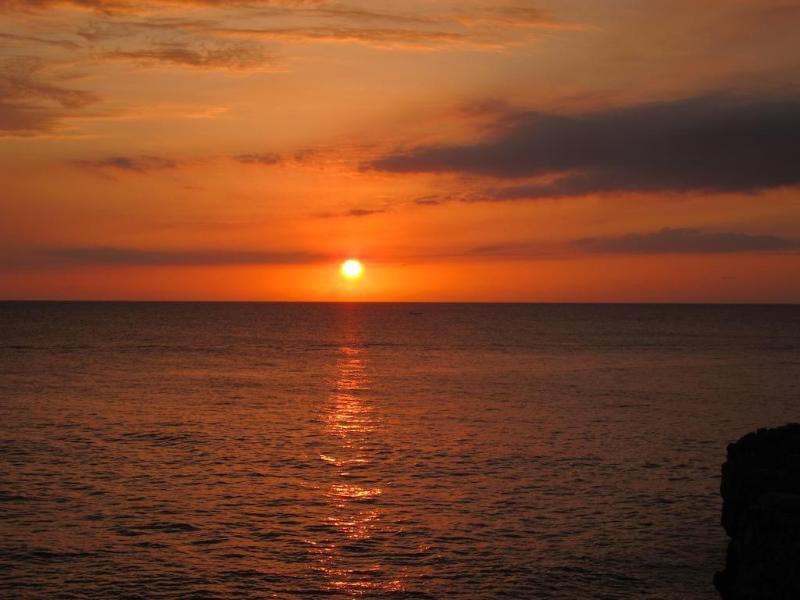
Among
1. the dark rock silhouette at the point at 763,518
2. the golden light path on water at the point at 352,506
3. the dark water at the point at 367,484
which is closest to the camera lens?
the dark rock silhouette at the point at 763,518

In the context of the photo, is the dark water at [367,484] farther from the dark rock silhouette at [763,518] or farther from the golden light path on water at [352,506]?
the dark rock silhouette at [763,518]

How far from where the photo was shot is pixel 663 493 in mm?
35375

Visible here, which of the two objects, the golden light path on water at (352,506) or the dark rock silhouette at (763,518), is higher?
the dark rock silhouette at (763,518)

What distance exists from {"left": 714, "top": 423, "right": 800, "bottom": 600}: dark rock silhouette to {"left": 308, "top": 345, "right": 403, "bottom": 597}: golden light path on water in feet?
33.6

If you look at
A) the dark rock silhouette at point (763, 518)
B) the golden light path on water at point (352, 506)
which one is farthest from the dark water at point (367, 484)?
the dark rock silhouette at point (763, 518)

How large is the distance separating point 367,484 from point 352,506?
4028 millimetres

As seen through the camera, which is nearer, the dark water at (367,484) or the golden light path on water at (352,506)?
the golden light path on water at (352,506)

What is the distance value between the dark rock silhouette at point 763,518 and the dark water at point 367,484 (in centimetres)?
322

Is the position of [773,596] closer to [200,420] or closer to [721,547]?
[721,547]

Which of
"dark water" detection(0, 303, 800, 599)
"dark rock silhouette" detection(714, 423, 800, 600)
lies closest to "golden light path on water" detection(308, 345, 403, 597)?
"dark water" detection(0, 303, 800, 599)

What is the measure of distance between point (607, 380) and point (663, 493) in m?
51.0

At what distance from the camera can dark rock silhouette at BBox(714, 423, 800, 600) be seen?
17766 mm

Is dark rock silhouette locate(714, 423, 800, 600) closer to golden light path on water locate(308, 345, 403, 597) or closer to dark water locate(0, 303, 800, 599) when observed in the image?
dark water locate(0, 303, 800, 599)

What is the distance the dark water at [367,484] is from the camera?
25.6 meters
